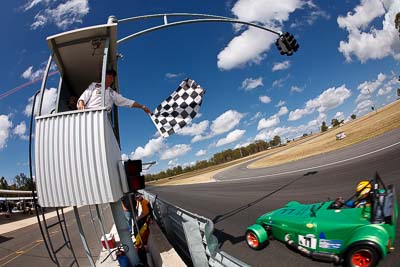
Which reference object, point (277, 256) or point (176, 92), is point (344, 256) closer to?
point (277, 256)

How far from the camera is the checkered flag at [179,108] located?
14.9 feet

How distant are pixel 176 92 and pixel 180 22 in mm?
3887

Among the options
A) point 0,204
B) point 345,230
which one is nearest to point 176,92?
point 345,230

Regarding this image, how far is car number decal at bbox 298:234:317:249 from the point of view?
4.34 metres

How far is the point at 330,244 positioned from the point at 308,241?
1.24 feet

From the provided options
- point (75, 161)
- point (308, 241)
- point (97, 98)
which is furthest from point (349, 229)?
point (97, 98)

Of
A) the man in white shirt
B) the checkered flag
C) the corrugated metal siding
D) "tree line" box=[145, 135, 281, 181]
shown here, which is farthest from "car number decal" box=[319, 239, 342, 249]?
"tree line" box=[145, 135, 281, 181]

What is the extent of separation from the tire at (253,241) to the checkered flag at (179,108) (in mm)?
2799

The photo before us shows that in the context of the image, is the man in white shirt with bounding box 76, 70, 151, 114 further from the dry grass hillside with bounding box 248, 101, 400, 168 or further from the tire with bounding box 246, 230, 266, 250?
the dry grass hillside with bounding box 248, 101, 400, 168

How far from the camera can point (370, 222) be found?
3.88 m

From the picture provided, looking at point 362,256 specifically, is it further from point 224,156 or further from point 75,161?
point 224,156

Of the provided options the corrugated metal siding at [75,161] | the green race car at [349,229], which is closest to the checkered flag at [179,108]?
the corrugated metal siding at [75,161]

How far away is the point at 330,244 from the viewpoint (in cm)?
414

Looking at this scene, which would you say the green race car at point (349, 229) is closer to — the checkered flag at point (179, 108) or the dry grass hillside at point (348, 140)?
the checkered flag at point (179, 108)
